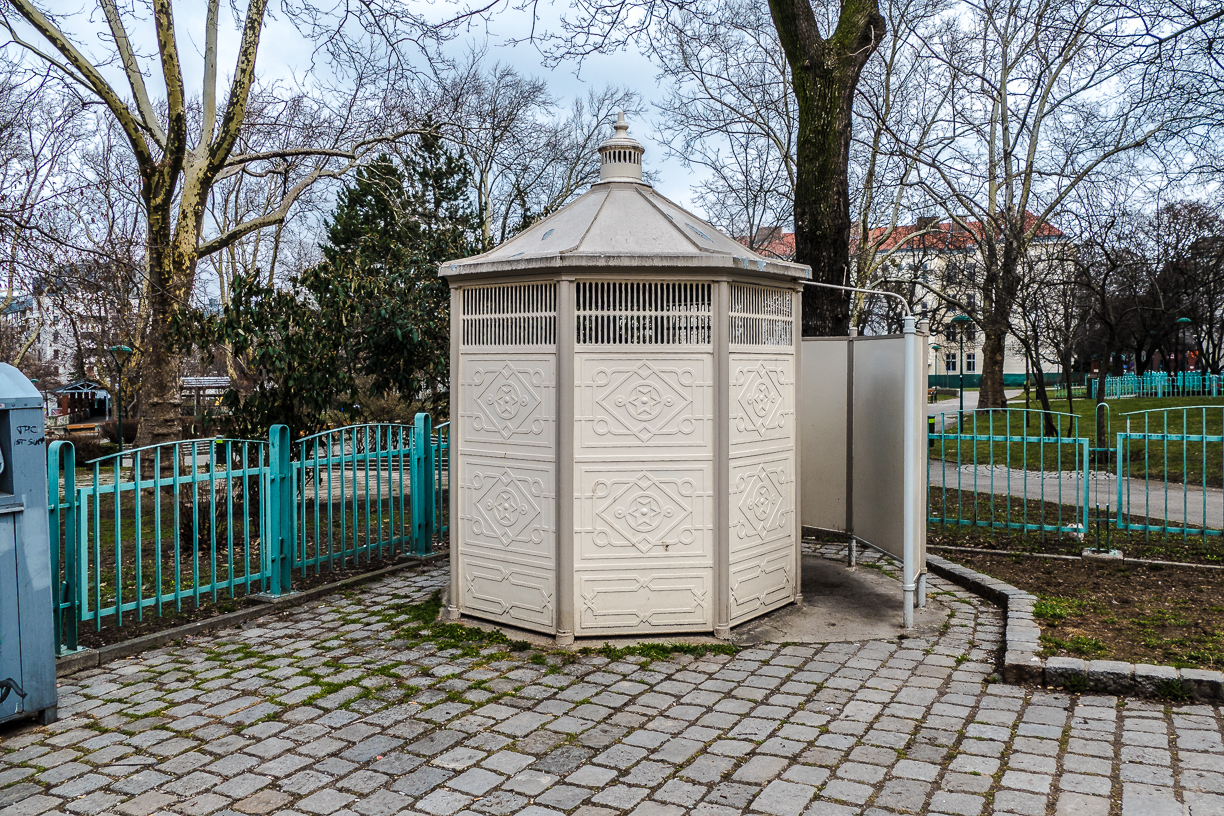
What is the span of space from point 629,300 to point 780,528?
7.09ft

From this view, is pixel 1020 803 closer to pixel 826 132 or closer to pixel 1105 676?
pixel 1105 676

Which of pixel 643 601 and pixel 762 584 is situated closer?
pixel 643 601

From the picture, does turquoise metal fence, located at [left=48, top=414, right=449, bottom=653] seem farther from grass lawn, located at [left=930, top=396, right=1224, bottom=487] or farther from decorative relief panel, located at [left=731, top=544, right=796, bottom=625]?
grass lawn, located at [left=930, top=396, right=1224, bottom=487]

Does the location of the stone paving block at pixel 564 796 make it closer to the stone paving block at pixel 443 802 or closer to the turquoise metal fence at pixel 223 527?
the stone paving block at pixel 443 802

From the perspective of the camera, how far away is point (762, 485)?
21.4ft

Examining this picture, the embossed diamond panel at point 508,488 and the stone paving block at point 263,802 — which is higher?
the embossed diamond panel at point 508,488

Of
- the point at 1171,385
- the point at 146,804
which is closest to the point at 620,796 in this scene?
the point at 146,804

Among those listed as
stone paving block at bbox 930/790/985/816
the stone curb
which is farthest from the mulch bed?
the stone curb

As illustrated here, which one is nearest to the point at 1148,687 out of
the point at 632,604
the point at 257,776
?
the point at 632,604

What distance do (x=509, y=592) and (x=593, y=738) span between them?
6.68 feet

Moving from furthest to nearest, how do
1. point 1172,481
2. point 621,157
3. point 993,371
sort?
point 993,371 < point 1172,481 < point 621,157

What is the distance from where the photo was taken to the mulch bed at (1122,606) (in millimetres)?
5641

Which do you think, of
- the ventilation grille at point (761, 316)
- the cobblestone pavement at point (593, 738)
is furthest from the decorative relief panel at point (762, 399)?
the cobblestone pavement at point (593, 738)

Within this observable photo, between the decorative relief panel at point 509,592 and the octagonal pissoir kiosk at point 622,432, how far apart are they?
0.6 inches
